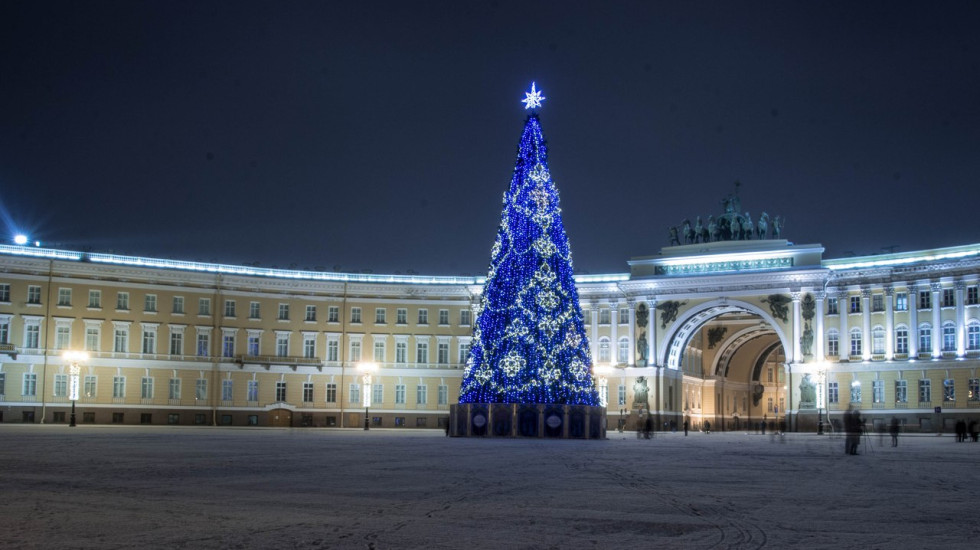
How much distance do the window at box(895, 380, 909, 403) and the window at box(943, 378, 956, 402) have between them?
7.94 feet

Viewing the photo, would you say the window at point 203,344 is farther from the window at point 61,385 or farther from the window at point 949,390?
the window at point 949,390

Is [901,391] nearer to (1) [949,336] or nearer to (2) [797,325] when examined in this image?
(1) [949,336]

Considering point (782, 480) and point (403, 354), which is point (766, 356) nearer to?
point (403, 354)

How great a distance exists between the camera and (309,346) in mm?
79000

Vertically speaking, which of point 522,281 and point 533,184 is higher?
point 533,184

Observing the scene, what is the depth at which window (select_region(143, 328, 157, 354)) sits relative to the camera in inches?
2864

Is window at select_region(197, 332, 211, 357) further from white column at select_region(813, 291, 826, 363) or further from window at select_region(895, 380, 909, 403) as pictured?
window at select_region(895, 380, 909, 403)

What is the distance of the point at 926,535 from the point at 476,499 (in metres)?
6.22

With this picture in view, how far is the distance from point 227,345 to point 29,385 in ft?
45.0

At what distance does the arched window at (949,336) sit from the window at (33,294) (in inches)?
2263

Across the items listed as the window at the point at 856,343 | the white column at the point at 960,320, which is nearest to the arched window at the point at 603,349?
the window at the point at 856,343

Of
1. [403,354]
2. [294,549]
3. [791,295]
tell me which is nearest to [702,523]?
[294,549]

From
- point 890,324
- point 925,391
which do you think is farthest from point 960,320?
point 925,391

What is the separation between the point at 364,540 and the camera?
36.3 ft
